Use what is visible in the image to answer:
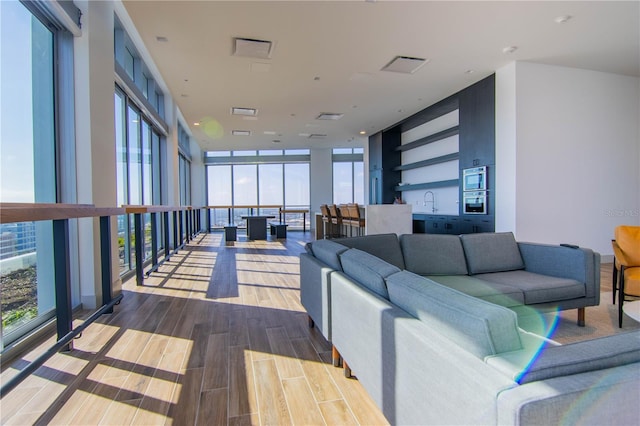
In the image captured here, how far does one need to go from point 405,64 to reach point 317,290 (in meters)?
3.92

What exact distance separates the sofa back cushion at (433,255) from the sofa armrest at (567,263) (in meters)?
0.65

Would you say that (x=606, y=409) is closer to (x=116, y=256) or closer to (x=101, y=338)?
(x=101, y=338)

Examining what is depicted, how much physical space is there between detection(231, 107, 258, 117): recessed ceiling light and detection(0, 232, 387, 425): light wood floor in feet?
15.8

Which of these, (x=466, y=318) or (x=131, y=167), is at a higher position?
(x=131, y=167)

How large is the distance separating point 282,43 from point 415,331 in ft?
13.4

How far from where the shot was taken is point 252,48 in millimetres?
4395

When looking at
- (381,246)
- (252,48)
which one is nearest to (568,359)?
(381,246)

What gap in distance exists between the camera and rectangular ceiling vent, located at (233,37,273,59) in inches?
166

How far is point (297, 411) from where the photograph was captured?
1695 millimetres

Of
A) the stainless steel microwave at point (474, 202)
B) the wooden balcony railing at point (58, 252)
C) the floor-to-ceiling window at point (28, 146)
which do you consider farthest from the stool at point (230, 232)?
the wooden balcony railing at point (58, 252)

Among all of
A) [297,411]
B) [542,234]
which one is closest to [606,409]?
[297,411]

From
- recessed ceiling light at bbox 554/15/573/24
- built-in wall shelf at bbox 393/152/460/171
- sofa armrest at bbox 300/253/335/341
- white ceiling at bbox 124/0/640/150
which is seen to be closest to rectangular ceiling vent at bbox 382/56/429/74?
white ceiling at bbox 124/0/640/150

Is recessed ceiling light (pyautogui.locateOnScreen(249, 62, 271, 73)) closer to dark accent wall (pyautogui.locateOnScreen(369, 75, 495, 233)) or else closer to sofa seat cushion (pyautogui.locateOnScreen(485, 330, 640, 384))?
dark accent wall (pyautogui.locateOnScreen(369, 75, 495, 233))

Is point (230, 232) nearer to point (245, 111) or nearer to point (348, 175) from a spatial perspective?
point (245, 111)
